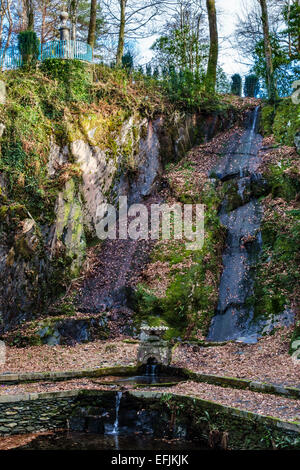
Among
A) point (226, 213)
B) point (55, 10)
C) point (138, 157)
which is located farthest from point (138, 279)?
point (55, 10)

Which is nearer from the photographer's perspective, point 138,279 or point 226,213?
point 138,279

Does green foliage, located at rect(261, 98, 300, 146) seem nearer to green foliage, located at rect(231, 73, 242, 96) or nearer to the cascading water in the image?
the cascading water

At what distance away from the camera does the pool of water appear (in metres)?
7.33

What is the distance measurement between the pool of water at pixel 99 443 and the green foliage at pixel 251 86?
71.8 feet

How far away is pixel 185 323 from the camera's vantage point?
1244cm

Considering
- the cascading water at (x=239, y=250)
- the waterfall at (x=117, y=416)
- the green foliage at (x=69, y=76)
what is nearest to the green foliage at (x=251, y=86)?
the cascading water at (x=239, y=250)

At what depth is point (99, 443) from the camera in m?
7.58

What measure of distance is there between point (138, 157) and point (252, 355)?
9.96 meters

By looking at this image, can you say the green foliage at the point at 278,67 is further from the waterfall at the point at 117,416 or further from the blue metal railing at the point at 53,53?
the waterfall at the point at 117,416

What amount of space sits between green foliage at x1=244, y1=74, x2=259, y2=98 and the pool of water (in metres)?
21.9

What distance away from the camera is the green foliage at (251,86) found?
2527cm

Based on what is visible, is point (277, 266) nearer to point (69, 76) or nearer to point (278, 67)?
point (69, 76)

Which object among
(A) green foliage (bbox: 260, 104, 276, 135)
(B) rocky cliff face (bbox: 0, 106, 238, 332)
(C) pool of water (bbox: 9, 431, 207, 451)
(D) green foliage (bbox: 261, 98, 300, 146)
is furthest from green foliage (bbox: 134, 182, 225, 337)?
(A) green foliage (bbox: 260, 104, 276, 135)

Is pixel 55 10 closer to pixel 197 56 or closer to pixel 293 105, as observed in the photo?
pixel 197 56
